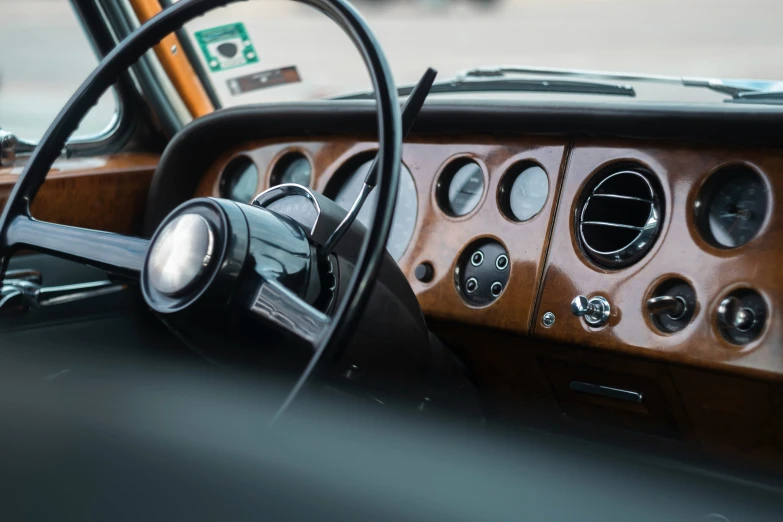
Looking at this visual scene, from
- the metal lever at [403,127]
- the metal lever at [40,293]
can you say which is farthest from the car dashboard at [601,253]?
the metal lever at [40,293]

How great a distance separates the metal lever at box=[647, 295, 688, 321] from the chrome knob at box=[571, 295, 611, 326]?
0.31 feet

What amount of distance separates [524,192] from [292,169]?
0.71 meters

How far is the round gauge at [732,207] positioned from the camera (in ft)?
4.97

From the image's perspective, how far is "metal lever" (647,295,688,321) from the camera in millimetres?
1536

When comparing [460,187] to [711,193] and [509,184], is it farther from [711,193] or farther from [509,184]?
[711,193]

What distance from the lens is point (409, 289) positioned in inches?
55.6

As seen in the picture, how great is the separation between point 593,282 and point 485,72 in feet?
2.97

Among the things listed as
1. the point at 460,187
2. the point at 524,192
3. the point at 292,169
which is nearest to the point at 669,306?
the point at 524,192

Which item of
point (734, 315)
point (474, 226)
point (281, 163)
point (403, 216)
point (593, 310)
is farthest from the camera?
point (281, 163)

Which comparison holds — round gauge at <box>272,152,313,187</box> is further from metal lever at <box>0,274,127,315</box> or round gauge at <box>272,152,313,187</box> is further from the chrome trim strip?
the chrome trim strip

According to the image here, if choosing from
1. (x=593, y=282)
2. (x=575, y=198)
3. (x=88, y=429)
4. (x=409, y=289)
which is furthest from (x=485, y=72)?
(x=88, y=429)

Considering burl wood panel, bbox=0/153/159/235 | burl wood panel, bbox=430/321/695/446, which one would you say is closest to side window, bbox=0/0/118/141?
burl wood panel, bbox=0/153/159/235

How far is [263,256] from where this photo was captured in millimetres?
1143

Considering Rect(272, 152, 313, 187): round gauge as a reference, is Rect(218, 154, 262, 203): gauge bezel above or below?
above
